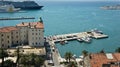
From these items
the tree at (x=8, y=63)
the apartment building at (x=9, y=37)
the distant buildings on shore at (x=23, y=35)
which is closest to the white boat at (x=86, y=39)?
the distant buildings on shore at (x=23, y=35)

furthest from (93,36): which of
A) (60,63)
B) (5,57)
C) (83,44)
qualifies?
(5,57)

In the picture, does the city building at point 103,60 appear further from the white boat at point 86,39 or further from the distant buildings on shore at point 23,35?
the white boat at point 86,39

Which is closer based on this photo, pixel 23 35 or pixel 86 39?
pixel 23 35

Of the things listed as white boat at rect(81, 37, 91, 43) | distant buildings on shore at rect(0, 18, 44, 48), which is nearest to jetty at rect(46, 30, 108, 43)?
white boat at rect(81, 37, 91, 43)

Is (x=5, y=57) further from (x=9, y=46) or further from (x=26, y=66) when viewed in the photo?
(x=9, y=46)

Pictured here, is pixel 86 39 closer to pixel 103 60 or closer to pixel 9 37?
pixel 9 37

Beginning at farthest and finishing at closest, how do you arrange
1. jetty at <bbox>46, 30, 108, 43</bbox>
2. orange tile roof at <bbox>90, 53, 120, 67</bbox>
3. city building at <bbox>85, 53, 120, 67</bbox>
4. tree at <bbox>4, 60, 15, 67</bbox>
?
1. jetty at <bbox>46, 30, 108, 43</bbox>
2. tree at <bbox>4, 60, 15, 67</bbox>
3. orange tile roof at <bbox>90, 53, 120, 67</bbox>
4. city building at <bbox>85, 53, 120, 67</bbox>

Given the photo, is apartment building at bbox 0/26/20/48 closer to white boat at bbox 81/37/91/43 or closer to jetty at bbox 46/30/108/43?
jetty at bbox 46/30/108/43

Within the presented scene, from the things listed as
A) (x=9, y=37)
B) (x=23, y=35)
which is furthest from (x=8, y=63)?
(x=23, y=35)
